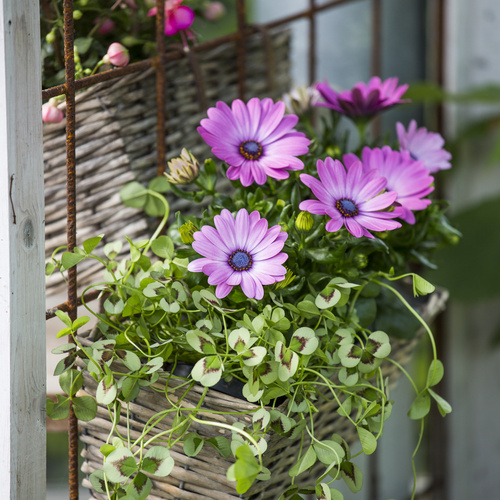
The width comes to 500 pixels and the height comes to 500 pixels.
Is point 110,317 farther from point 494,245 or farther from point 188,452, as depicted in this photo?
point 494,245

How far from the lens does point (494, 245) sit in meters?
1.11

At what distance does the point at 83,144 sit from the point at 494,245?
2.74 ft

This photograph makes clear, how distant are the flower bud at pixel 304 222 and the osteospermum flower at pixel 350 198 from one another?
0.02m

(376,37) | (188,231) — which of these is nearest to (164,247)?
(188,231)

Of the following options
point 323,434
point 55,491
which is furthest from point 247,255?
point 55,491

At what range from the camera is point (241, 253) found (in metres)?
0.47

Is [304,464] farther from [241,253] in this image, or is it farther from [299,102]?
[299,102]

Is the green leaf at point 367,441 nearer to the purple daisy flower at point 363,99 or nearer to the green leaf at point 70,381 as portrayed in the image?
the green leaf at point 70,381

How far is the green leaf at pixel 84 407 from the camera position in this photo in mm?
482

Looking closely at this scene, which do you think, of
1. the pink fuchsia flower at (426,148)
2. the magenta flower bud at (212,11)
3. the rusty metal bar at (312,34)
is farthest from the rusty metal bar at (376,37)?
the pink fuchsia flower at (426,148)

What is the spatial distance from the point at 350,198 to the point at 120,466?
29cm

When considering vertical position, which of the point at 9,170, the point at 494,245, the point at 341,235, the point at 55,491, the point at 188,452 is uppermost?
the point at 9,170

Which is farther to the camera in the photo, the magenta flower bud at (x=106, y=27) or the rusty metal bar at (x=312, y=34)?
the rusty metal bar at (x=312, y=34)

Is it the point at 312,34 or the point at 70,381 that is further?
the point at 312,34
